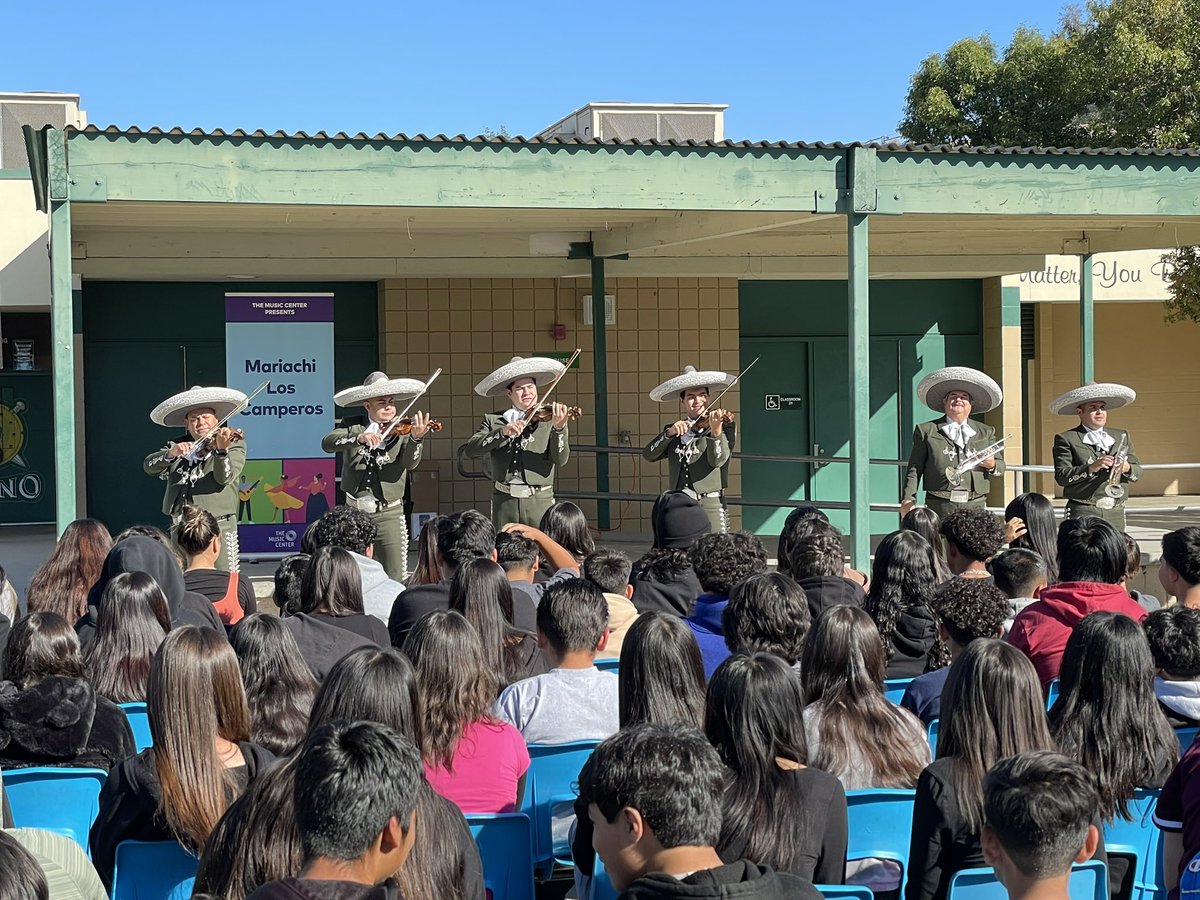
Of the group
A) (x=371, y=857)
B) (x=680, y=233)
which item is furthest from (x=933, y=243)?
(x=371, y=857)

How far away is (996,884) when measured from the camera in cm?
277

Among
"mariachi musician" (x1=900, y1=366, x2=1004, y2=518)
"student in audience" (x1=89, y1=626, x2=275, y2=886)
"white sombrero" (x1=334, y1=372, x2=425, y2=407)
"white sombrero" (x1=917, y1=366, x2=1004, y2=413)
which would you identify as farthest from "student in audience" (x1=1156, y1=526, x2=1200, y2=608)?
"white sombrero" (x1=334, y1=372, x2=425, y2=407)

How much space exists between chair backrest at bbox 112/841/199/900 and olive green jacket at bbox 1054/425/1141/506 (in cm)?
692

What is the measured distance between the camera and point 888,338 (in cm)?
1460

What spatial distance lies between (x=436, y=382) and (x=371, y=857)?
36.0 feet

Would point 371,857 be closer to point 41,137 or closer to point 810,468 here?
point 41,137

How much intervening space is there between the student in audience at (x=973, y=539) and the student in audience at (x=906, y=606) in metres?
0.36

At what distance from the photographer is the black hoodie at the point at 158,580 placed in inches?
189

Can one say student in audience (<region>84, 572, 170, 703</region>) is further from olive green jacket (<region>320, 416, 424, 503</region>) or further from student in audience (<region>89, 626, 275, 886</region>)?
olive green jacket (<region>320, 416, 424, 503</region>)

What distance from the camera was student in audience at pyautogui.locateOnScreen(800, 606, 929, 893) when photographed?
133 inches

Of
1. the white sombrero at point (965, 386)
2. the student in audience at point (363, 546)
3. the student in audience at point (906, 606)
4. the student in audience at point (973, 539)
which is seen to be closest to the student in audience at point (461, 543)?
the student in audience at point (363, 546)

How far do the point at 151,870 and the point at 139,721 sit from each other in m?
1.19

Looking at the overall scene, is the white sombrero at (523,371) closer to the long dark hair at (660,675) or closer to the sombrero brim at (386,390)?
the sombrero brim at (386,390)

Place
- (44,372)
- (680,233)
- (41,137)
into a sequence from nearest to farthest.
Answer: (41,137), (680,233), (44,372)
